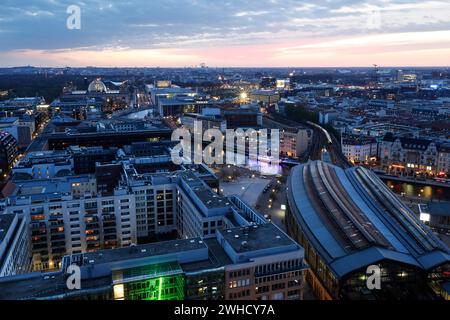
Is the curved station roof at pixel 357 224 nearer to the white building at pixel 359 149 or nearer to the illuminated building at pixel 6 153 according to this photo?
the white building at pixel 359 149

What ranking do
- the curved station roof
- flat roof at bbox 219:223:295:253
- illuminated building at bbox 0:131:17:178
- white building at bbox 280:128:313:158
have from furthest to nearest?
1. white building at bbox 280:128:313:158
2. illuminated building at bbox 0:131:17:178
3. the curved station roof
4. flat roof at bbox 219:223:295:253

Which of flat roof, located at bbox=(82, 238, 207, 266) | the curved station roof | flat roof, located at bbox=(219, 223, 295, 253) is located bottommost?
the curved station roof

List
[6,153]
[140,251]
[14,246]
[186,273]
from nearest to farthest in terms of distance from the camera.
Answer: [186,273] < [140,251] < [14,246] < [6,153]

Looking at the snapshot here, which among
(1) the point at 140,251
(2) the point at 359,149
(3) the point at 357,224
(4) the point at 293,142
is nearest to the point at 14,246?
(1) the point at 140,251

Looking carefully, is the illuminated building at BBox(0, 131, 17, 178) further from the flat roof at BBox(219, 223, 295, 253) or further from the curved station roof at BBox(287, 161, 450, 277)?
the flat roof at BBox(219, 223, 295, 253)

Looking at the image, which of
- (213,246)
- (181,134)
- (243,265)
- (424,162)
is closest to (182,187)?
(213,246)

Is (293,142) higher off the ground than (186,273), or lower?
higher

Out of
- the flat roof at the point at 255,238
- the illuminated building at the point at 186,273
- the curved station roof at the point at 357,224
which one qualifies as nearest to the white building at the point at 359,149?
the curved station roof at the point at 357,224

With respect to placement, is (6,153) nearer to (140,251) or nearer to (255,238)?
(140,251)

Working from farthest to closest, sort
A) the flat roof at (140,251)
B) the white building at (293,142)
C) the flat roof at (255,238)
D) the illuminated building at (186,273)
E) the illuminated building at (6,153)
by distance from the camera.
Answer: the white building at (293,142) < the illuminated building at (6,153) < the flat roof at (255,238) < the flat roof at (140,251) < the illuminated building at (186,273)

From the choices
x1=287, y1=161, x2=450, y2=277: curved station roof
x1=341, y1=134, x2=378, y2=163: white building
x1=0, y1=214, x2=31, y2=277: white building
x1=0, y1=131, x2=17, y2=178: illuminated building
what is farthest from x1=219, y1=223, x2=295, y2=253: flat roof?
x1=0, y1=131, x2=17, y2=178: illuminated building
